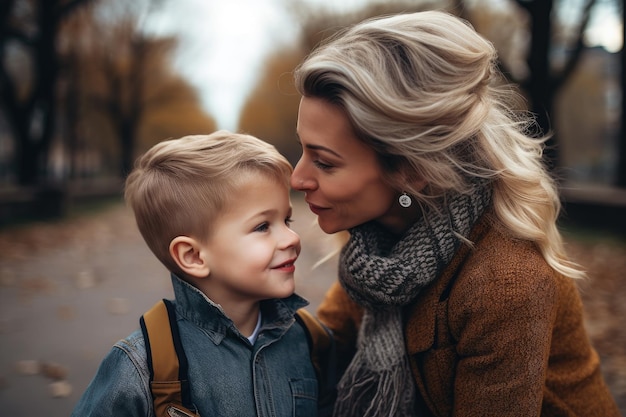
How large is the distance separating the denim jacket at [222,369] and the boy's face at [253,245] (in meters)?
0.12

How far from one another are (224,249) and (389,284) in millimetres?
542

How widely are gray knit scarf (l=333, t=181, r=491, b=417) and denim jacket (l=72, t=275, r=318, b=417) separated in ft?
0.63

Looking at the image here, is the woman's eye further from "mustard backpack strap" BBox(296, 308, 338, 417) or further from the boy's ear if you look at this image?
"mustard backpack strap" BBox(296, 308, 338, 417)

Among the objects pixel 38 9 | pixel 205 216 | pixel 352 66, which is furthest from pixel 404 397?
pixel 38 9

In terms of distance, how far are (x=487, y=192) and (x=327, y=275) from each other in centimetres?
538

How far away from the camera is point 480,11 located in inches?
723

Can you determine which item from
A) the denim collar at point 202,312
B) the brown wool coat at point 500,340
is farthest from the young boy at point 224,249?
the brown wool coat at point 500,340

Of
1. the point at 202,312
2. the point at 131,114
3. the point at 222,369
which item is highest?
the point at 202,312

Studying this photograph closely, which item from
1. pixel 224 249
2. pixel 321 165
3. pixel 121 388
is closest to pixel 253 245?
pixel 224 249

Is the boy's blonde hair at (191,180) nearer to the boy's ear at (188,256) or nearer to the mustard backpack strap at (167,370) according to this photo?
the boy's ear at (188,256)

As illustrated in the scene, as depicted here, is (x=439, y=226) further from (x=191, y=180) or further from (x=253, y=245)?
(x=191, y=180)

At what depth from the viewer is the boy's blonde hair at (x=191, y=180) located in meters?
1.90

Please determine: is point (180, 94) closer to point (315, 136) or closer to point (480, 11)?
point (480, 11)

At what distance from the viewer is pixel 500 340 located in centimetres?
166
